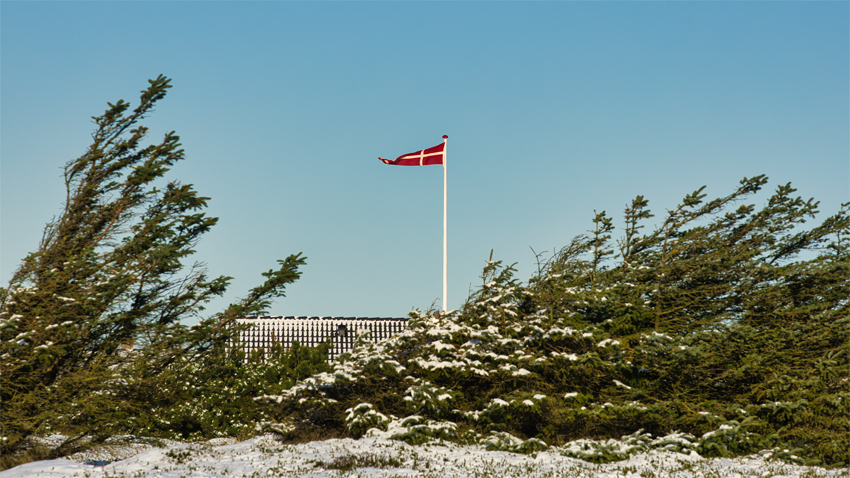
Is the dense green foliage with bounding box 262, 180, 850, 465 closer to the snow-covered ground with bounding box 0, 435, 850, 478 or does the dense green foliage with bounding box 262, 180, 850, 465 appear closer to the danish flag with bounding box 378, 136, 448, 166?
the snow-covered ground with bounding box 0, 435, 850, 478

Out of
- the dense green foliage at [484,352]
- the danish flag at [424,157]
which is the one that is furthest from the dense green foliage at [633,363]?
the danish flag at [424,157]

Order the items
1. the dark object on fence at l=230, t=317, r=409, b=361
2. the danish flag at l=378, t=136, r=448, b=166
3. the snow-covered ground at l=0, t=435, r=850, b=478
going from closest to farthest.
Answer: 1. the snow-covered ground at l=0, t=435, r=850, b=478
2. the danish flag at l=378, t=136, r=448, b=166
3. the dark object on fence at l=230, t=317, r=409, b=361

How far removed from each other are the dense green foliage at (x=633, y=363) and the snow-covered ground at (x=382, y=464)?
0.50 metres

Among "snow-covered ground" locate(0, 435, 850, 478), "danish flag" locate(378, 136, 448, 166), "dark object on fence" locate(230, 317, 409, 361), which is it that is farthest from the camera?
"dark object on fence" locate(230, 317, 409, 361)

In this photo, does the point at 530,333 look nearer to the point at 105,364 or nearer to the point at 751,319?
the point at 751,319

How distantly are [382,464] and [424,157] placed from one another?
12.2 metres

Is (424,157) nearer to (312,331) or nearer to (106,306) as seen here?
(312,331)

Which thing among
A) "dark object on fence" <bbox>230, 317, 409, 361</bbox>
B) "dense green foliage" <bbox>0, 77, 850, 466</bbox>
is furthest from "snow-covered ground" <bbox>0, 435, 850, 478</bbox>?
"dark object on fence" <bbox>230, 317, 409, 361</bbox>

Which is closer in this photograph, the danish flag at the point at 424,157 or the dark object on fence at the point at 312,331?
the danish flag at the point at 424,157

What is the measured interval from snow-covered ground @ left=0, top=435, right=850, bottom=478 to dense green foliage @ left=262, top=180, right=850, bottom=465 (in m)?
0.50

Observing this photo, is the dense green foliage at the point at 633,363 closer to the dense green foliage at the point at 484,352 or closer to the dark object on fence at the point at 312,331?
the dense green foliage at the point at 484,352

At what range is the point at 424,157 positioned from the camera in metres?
19.8

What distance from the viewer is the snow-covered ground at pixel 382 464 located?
8836mm

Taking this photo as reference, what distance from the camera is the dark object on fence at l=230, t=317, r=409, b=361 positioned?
20.2 metres
